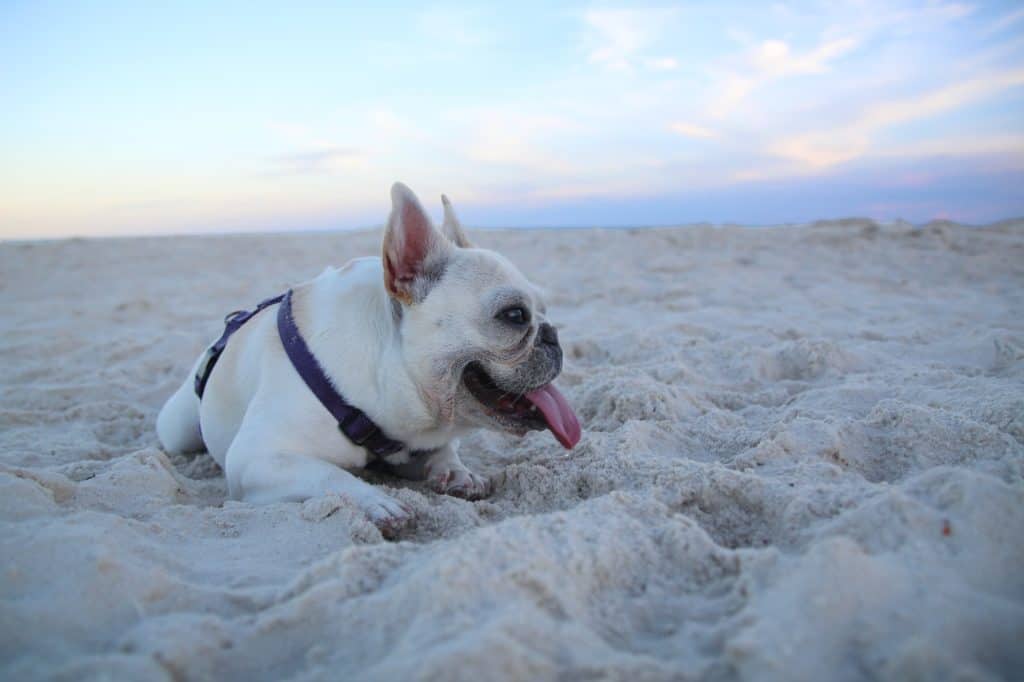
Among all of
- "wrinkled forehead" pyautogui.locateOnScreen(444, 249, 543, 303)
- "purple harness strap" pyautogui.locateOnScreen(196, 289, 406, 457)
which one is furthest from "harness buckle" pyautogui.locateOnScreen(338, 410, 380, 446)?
"wrinkled forehead" pyautogui.locateOnScreen(444, 249, 543, 303)

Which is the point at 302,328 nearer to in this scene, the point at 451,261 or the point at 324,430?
the point at 324,430

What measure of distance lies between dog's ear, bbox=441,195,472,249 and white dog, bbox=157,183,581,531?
0.34m

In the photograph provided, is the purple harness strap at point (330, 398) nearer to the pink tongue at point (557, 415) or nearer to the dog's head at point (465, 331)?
the dog's head at point (465, 331)

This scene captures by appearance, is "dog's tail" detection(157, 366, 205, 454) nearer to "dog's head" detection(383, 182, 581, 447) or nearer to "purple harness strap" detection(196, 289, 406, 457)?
"purple harness strap" detection(196, 289, 406, 457)

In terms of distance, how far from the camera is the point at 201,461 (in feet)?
9.45

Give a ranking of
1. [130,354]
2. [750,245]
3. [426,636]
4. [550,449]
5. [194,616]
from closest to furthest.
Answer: [426,636] < [194,616] < [550,449] < [130,354] < [750,245]

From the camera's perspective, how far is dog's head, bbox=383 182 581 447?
87.4 inches

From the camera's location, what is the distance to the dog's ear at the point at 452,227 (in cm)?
271

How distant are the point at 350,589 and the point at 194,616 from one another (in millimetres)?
315

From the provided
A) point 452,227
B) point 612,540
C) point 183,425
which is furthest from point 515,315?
point 183,425

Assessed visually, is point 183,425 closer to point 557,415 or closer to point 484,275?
point 484,275

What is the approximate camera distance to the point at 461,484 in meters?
2.39

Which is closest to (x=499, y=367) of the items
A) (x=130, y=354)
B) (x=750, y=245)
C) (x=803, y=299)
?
(x=130, y=354)

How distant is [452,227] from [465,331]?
26.1 inches
